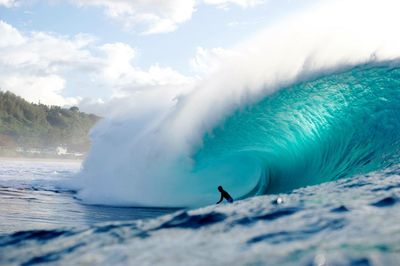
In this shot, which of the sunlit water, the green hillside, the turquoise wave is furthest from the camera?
the green hillside

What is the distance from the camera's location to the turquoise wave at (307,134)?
11.4m

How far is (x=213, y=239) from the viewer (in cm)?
390

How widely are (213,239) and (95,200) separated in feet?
31.1

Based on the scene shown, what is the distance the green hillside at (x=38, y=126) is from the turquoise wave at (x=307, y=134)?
341 feet

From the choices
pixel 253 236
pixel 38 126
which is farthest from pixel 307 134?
pixel 38 126

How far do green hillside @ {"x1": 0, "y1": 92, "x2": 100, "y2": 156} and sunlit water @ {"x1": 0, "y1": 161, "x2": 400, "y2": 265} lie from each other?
113m

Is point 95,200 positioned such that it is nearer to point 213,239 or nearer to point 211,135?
point 211,135

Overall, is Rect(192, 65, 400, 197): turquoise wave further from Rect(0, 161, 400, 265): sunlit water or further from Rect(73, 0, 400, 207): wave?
Rect(0, 161, 400, 265): sunlit water

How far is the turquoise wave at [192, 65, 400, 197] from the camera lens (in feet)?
37.3

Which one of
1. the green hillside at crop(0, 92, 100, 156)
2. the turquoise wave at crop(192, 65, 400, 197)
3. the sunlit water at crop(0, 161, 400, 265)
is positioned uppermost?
the green hillside at crop(0, 92, 100, 156)

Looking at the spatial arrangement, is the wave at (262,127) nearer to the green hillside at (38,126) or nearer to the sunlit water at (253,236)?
the sunlit water at (253,236)

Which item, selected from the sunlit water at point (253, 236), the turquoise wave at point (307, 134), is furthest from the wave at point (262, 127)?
the sunlit water at point (253, 236)

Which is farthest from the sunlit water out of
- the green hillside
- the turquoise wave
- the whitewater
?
the green hillside

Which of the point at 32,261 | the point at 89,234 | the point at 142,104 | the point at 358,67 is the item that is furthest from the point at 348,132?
the point at 32,261
